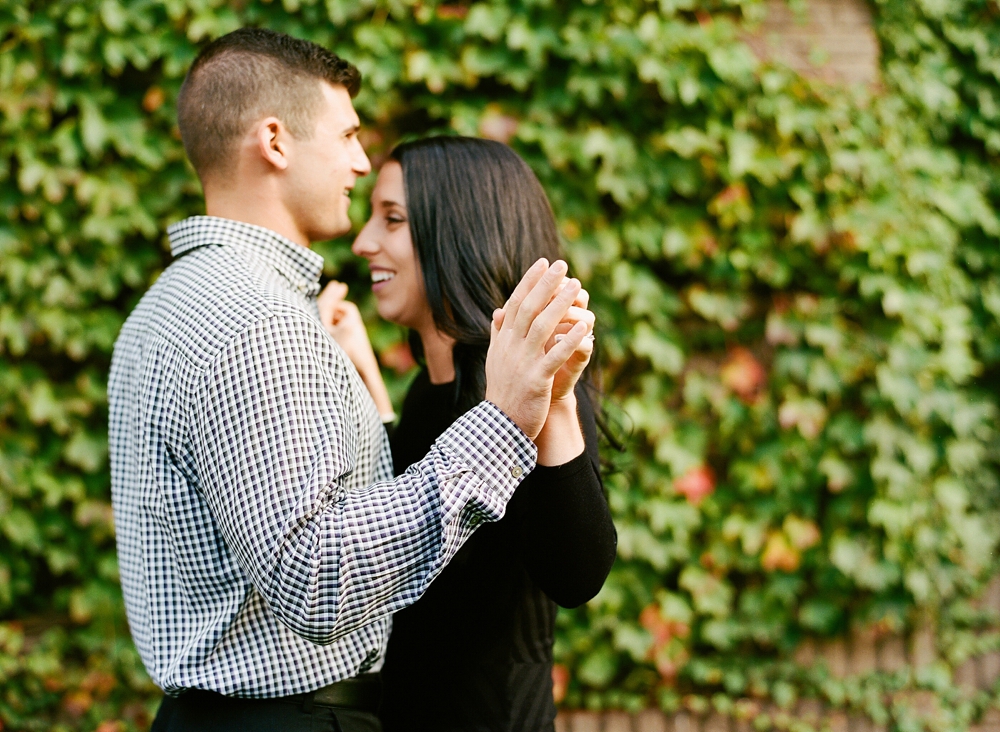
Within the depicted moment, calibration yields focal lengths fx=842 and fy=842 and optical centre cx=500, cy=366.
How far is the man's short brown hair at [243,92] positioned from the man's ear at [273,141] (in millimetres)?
17

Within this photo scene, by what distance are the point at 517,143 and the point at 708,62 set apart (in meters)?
0.82

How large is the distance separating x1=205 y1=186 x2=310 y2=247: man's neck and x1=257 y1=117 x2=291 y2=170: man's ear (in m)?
0.07

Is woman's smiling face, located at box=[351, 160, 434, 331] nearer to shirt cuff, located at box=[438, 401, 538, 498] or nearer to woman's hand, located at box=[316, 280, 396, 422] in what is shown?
woman's hand, located at box=[316, 280, 396, 422]

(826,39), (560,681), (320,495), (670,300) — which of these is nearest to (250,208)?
(320,495)

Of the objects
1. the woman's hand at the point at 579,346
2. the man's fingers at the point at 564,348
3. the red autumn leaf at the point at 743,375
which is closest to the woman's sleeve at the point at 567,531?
the woman's hand at the point at 579,346

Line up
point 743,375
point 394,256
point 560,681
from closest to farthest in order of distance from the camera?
point 394,256, point 560,681, point 743,375

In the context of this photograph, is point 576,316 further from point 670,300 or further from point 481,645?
point 670,300

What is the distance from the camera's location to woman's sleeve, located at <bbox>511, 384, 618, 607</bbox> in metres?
1.44

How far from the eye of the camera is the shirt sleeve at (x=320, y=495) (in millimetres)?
1176

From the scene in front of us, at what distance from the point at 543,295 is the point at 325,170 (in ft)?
2.59

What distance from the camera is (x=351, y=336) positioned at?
230cm

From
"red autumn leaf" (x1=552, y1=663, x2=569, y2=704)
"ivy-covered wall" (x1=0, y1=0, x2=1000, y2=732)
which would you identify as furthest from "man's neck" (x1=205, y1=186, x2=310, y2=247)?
"red autumn leaf" (x1=552, y1=663, x2=569, y2=704)

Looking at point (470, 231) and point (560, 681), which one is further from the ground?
point (470, 231)

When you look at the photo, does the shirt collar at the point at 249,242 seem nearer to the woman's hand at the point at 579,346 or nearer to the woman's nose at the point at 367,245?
the woman's nose at the point at 367,245
